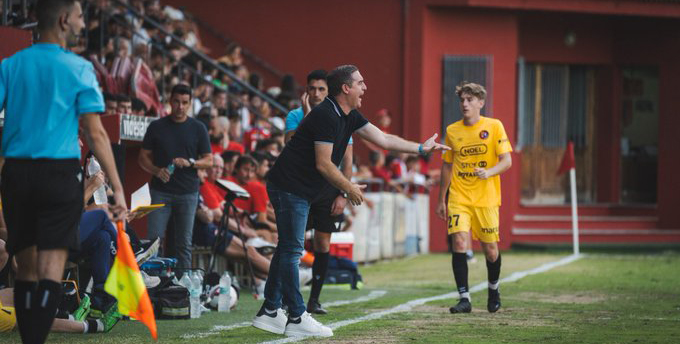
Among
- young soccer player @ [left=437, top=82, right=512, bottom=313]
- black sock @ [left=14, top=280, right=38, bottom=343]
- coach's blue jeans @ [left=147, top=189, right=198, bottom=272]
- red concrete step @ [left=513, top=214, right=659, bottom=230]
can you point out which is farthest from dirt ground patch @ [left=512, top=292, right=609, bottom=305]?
red concrete step @ [left=513, top=214, right=659, bottom=230]

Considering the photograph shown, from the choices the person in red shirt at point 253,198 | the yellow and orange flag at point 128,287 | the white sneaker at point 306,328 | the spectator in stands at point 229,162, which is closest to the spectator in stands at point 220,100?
the spectator in stands at point 229,162

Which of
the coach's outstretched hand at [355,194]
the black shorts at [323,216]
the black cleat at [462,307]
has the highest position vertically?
the coach's outstretched hand at [355,194]

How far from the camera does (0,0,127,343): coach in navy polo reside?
6.49 m

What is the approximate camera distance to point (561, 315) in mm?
10555

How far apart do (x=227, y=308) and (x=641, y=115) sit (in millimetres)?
16950

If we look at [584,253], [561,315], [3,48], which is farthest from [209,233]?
[584,253]

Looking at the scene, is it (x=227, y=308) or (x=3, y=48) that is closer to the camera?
(x=227, y=308)

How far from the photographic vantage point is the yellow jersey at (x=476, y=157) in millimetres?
11148

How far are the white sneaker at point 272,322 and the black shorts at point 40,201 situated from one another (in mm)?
2521

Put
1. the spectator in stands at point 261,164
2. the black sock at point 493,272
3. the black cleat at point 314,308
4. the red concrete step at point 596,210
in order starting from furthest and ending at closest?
the red concrete step at point 596,210 → the spectator in stands at point 261,164 → the black sock at point 493,272 → the black cleat at point 314,308

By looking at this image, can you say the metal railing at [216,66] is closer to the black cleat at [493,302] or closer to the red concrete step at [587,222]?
the red concrete step at [587,222]

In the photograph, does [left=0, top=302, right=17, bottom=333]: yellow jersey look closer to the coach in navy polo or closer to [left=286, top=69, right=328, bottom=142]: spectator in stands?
the coach in navy polo

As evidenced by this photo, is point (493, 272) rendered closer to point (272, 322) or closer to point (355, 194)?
point (355, 194)

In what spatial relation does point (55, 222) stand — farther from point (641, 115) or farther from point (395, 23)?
point (641, 115)
